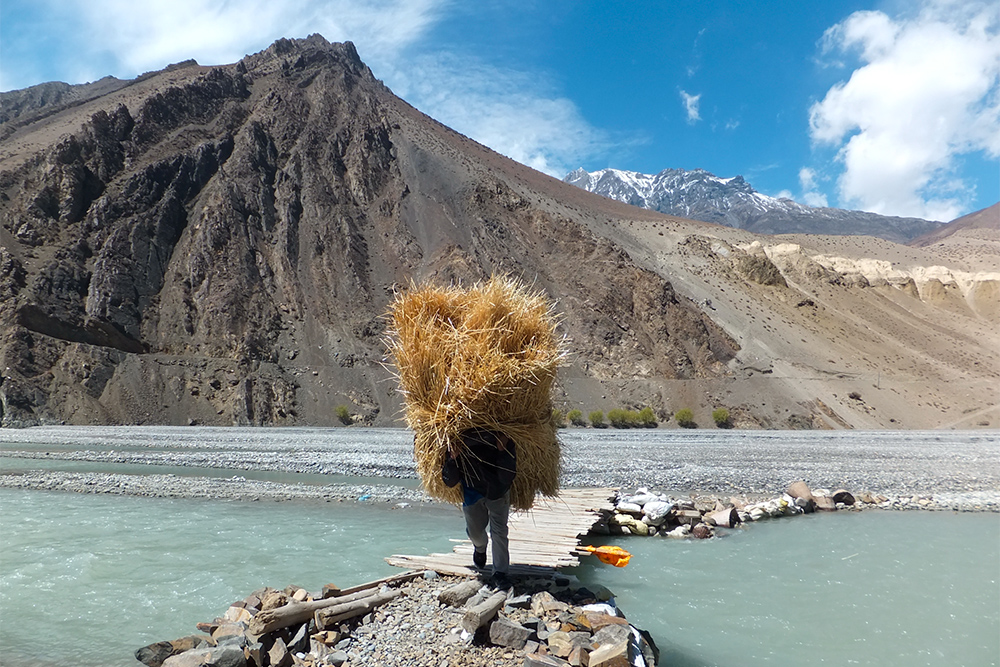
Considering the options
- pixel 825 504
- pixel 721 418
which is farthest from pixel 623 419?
pixel 825 504

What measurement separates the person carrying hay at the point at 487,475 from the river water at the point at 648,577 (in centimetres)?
198

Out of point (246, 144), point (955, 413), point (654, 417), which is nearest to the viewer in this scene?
point (654, 417)

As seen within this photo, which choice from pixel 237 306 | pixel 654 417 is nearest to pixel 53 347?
pixel 237 306

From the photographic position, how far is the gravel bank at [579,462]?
14.6 meters

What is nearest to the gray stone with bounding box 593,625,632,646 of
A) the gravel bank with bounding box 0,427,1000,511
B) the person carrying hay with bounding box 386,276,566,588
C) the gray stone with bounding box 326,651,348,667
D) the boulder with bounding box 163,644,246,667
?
the person carrying hay with bounding box 386,276,566,588

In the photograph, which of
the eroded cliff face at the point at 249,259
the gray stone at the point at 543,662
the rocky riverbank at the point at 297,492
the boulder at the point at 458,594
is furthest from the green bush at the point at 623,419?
the gray stone at the point at 543,662

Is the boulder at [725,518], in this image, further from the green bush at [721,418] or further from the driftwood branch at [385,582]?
the green bush at [721,418]

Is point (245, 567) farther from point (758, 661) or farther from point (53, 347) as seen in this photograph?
point (53, 347)

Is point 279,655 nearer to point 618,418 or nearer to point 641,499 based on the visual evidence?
point 641,499

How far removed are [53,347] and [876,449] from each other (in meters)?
45.7

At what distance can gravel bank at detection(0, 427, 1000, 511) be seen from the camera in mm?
14648

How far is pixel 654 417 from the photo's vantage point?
36.6 m

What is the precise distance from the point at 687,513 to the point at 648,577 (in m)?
3.02

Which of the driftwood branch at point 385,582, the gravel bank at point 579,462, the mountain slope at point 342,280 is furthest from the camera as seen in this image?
the mountain slope at point 342,280
